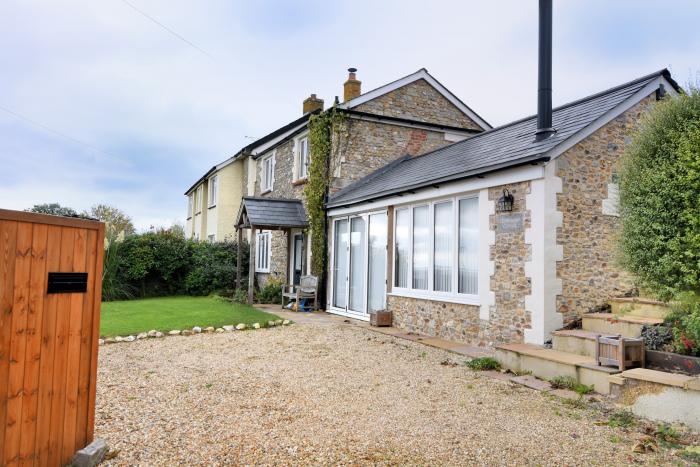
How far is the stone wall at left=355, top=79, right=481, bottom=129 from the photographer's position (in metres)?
14.8

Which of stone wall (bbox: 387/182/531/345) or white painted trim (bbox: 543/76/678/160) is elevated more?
white painted trim (bbox: 543/76/678/160)

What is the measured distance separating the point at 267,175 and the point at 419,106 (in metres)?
7.36

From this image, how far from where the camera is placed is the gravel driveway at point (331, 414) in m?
3.66

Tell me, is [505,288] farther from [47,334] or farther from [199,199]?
[199,199]

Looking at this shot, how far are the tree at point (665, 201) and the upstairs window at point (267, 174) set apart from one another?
1491cm

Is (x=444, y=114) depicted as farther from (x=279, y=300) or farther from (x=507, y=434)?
(x=507, y=434)

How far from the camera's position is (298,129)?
15.9m

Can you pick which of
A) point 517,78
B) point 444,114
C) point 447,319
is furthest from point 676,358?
point 444,114

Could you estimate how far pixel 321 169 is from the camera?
557 inches

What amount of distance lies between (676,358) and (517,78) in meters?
10.0

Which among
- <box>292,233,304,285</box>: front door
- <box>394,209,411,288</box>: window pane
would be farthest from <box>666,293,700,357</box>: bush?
<box>292,233,304,285</box>: front door

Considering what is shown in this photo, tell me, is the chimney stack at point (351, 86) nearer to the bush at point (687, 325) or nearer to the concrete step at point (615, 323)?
the concrete step at point (615, 323)

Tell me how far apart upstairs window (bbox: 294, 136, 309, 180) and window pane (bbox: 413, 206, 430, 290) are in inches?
257

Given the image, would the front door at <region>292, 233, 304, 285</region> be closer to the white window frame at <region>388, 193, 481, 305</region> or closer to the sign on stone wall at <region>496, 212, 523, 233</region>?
the white window frame at <region>388, 193, 481, 305</region>
